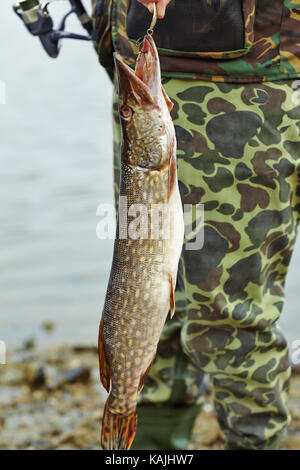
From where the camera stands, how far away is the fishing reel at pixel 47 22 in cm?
251

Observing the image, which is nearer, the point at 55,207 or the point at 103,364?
the point at 103,364

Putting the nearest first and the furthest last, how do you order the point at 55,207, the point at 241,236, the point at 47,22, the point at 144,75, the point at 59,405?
1. the point at 144,75
2. the point at 241,236
3. the point at 47,22
4. the point at 59,405
5. the point at 55,207

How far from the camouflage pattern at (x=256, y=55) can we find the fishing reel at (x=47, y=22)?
2.15 ft

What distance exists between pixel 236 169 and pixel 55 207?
637 cm

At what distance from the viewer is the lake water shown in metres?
5.17

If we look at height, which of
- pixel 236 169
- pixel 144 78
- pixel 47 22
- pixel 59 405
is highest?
pixel 47 22

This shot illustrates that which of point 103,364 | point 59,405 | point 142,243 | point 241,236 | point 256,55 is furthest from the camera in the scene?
point 59,405

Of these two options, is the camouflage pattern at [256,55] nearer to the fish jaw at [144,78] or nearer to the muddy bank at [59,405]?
the fish jaw at [144,78]

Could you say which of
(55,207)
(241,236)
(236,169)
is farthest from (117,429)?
(55,207)

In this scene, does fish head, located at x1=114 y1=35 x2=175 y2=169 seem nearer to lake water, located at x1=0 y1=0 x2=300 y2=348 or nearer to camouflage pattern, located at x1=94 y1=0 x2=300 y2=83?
camouflage pattern, located at x1=94 y1=0 x2=300 y2=83

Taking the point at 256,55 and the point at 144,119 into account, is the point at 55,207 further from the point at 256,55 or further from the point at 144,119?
the point at 144,119

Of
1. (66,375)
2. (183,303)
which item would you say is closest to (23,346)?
(66,375)

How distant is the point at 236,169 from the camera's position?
2.02m
